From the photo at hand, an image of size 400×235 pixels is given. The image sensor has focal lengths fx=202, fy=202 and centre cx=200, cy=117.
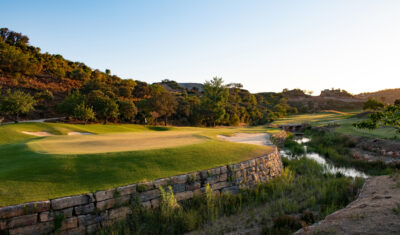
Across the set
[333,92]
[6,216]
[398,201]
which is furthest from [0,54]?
[333,92]

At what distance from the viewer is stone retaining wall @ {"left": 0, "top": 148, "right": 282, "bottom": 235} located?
4633 mm

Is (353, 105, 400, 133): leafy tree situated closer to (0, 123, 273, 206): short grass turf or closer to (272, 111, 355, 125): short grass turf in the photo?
(0, 123, 273, 206): short grass turf

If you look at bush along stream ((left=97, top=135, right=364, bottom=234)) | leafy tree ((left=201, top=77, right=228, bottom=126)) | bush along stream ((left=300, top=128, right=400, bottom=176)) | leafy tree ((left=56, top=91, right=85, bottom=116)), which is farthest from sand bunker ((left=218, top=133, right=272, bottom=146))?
leafy tree ((left=201, top=77, right=228, bottom=126))

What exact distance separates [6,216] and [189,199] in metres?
4.59

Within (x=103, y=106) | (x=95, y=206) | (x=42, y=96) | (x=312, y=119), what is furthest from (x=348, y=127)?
(x=42, y=96)

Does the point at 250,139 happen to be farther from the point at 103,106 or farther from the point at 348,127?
the point at 103,106

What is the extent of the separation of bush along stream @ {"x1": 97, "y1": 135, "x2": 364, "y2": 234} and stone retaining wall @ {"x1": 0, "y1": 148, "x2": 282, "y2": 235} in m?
0.24

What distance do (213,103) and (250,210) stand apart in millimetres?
37330

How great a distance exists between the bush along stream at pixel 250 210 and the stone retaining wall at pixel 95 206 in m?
0.24

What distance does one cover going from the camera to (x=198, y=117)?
138 ft

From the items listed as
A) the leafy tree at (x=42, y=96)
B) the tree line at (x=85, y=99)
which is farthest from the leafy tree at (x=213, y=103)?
the leafy tree at (x=42, y=96)

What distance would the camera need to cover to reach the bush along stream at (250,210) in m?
5.49

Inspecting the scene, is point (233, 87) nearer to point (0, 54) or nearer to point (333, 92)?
point (333, 92)

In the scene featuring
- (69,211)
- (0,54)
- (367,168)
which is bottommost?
(367,168)
